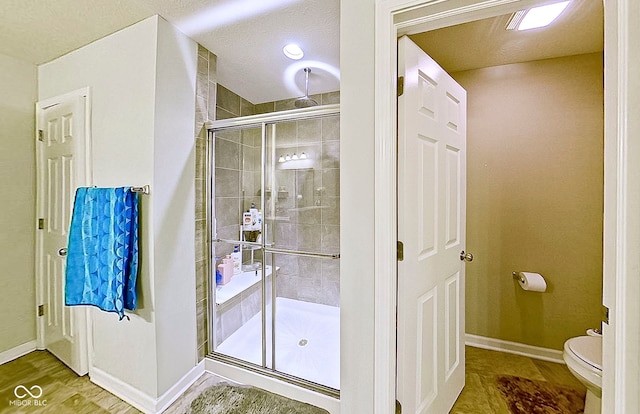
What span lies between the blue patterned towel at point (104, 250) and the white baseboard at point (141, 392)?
21.1 inches

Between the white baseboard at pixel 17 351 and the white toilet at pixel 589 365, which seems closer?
the white toilet at pixel 589 365

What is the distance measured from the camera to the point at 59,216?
207 cm

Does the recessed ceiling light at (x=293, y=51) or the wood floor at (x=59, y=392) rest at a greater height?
the recessed ceiling light at (x=293, y=51)

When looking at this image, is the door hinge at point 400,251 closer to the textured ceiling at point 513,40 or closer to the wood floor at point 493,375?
the wood floor at point 493,375

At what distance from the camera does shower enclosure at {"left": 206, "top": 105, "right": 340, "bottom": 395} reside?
1.96 meters

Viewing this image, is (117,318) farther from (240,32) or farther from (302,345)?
(240,32)

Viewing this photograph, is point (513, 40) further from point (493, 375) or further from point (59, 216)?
Result: point (59, 216)

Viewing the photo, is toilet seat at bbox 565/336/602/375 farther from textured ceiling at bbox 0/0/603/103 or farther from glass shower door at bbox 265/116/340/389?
textured ceiling at bbox 0/0/603/103

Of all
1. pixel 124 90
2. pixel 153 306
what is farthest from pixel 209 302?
pixel 124 90

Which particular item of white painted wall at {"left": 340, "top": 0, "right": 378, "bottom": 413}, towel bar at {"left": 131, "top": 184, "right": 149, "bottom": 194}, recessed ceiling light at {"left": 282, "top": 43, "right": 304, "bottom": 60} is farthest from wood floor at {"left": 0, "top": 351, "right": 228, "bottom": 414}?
recessed ceiling light at {"left": 282, "top": 43, "right": 304, "bottom": 60}

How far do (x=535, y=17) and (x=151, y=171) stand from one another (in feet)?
8.31

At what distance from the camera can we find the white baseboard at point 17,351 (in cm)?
205

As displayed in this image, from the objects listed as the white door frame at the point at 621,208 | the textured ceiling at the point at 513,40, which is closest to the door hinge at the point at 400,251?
the white door frame at the point at 621,208

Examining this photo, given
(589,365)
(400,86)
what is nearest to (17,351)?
(400,86)
